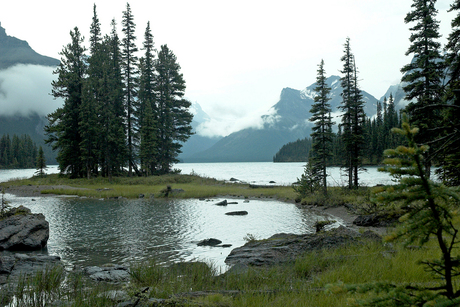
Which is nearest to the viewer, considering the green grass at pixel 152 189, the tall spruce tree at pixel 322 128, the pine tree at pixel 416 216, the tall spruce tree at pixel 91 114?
the pine tree at pixel 416 216

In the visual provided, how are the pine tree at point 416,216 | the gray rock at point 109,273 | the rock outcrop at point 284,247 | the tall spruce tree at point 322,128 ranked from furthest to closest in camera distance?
the tall spruce tree at point 322,128
the rock outcrop at point 284,247
the gray rock at point 109,273
the pine tree at point 416,216

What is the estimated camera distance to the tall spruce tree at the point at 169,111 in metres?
53.1

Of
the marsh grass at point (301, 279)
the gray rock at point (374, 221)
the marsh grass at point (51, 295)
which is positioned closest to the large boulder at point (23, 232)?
the marsh grass at point (51, 295)

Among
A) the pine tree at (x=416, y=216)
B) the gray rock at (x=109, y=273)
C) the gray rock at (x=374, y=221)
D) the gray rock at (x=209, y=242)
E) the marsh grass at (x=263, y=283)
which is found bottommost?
the gray rock at (x=209, y=242)

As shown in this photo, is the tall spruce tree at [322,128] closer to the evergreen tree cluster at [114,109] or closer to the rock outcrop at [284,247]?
the rock outcrop at [284,247]

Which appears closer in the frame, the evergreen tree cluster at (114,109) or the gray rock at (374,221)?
the gray rock at (374,221)

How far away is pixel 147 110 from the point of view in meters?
48.7

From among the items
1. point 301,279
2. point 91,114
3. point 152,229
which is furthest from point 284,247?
point 91,114

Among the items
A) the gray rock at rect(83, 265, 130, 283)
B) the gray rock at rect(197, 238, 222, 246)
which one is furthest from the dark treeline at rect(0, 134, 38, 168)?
Answer: the gray rock at rect(83, 265, 130, 283)

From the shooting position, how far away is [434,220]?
2.09 metres

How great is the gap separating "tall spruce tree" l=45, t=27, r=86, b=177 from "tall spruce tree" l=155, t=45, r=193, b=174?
12733 mm

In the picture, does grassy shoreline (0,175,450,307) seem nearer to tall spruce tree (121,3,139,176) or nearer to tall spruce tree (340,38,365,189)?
tall spruce tree (340,38,365,189)

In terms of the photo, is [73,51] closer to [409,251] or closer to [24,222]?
[24,222]

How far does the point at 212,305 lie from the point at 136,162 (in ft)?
160
